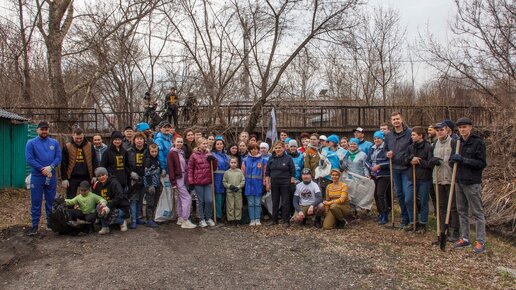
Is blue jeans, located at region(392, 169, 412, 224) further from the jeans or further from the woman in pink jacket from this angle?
the woman in pink jacket

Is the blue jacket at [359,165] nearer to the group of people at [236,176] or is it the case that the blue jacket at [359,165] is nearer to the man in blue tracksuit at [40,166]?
the group of people at [236,176]

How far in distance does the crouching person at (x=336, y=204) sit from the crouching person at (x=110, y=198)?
11.8 feet

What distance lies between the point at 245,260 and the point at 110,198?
9.41 ft

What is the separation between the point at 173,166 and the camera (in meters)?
7.64

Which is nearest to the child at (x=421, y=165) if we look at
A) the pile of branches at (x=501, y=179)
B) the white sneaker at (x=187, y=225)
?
the pile of branches at (x=501, y=179)

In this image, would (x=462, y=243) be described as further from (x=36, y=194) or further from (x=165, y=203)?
(x=36, y=194)

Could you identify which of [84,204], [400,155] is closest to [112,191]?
[84,204]

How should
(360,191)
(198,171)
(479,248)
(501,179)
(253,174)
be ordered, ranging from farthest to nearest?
(501,179) < (360,191) < (253,174) < (198,171) < (479,248)

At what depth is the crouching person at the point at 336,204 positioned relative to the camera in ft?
24.9

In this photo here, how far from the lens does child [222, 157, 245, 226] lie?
7.89 m

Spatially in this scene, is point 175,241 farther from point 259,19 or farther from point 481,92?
point 481,92

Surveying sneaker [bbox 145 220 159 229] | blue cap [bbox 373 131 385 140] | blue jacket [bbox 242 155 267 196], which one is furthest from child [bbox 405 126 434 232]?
sneaker [bbox 145 220 159 229]

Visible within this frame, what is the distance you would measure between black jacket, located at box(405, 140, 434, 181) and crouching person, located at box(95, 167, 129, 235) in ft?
16.1

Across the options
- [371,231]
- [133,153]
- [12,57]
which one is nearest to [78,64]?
[12,57]
